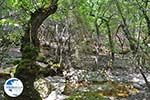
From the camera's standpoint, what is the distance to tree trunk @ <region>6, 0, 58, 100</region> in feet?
33.6

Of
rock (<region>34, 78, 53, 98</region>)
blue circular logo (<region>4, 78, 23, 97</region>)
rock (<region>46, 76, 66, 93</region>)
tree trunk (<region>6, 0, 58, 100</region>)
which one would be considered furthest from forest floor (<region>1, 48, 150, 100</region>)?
blue circular logo (<region>4, 78, 23, 97</region>)

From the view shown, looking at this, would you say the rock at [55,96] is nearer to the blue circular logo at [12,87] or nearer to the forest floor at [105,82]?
the forest floor at [105,82]

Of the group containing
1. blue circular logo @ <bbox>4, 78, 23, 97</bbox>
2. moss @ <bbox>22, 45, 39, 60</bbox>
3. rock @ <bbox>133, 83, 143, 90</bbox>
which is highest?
moss @ <bbox>22, 45, 39, 60</bbox>

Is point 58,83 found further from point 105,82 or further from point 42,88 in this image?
point 42,88

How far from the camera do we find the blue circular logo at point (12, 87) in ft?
27.8

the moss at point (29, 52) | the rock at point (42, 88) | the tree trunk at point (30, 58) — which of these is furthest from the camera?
the rock at point (42, 88)

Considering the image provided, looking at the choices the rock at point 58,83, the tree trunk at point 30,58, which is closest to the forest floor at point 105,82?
the rock at point 58,83

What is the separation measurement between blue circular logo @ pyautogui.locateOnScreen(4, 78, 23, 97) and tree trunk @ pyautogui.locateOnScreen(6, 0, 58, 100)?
1.31 m

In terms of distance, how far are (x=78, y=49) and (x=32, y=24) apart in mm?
20729

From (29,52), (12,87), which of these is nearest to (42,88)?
(29,52)

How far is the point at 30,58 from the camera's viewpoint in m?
10.6

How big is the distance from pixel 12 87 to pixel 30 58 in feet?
6.99

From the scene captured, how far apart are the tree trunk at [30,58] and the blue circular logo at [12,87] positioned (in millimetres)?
1313

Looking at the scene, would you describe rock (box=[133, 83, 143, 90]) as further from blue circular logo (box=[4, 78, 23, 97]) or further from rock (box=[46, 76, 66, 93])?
blue circular logo (box=[4, 78, 23, 97])
